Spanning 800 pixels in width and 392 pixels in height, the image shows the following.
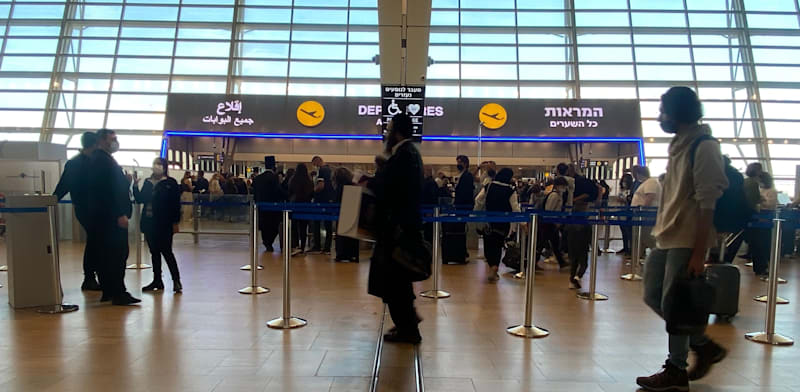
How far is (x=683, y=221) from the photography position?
8.36ft

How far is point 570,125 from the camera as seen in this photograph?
682 inches

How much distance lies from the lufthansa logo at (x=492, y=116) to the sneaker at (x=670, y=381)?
15150mm

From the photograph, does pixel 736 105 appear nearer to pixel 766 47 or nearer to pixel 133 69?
pixel 766 47

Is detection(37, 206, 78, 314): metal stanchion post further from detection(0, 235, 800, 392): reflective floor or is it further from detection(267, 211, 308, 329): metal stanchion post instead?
detection(267, 211, 308, 329): metal stanchion post

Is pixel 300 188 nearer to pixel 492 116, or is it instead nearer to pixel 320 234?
pixel 320 234

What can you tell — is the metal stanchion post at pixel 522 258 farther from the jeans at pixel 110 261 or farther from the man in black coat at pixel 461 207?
the jeans at pixel 110 261

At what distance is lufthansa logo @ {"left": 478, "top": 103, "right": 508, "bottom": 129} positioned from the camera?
17.4m

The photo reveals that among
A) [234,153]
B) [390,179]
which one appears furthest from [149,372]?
[234,153]

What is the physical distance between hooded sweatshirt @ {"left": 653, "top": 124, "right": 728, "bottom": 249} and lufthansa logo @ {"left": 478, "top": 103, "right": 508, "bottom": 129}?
15.0m

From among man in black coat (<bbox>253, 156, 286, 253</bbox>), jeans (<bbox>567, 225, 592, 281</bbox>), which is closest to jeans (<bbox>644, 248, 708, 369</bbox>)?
jeans (<bbox>567, 225, 592, 281</bbox>)

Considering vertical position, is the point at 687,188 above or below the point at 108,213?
above

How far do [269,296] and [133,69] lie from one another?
17053 mm

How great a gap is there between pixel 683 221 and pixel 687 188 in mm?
179

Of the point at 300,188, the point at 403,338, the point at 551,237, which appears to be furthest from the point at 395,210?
the point at 300,188
